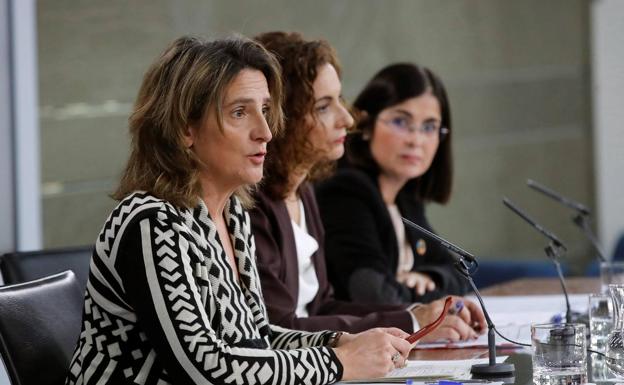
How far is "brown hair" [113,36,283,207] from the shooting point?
84.8 inches

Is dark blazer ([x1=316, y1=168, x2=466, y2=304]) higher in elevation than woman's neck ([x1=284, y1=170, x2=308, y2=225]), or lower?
lower

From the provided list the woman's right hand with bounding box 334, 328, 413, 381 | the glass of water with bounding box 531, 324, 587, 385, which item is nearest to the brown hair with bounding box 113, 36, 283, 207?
the woman's right hand with bounding box 334, 328, 413, 381

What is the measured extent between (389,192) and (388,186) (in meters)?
0.02

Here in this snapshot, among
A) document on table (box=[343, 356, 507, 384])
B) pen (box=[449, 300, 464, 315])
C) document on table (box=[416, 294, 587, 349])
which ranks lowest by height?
document on table (box=[416, 294, 587, 349])

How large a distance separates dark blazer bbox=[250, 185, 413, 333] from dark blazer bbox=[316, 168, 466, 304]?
0.36 meters

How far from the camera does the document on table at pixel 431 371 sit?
2.13m

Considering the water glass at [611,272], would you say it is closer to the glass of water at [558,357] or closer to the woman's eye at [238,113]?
the glass of water at [558,357]

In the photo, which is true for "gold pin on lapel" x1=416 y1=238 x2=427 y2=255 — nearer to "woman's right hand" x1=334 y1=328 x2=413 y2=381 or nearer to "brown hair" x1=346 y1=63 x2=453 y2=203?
"brown hair" x1=346 y1=63 x2=453 y2=203

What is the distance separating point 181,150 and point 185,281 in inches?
11.9

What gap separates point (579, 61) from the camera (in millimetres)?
8508

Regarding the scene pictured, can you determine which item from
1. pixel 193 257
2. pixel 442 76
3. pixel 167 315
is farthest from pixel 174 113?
pixel 442 76

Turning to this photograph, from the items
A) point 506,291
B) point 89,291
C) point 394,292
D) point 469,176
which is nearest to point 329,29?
point 469,176

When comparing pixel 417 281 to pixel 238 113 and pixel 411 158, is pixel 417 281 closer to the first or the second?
pixel 411 158

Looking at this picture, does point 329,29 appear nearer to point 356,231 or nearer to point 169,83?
point 356,231
